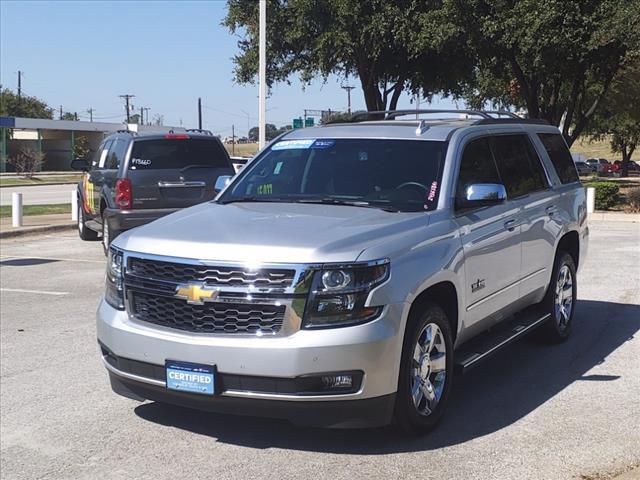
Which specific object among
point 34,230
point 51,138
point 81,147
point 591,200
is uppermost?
point 51,138

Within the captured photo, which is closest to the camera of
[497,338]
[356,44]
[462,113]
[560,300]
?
[497,338]

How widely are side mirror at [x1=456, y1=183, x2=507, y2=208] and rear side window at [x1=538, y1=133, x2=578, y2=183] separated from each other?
2.06m

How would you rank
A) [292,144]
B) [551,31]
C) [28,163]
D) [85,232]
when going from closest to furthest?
[292,144] < [85,232] < [551,31] < [28,163]

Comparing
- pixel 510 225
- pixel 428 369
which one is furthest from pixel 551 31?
pixel 428 369

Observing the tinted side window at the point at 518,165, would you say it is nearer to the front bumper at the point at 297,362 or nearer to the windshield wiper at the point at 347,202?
the windshield wiper at the point at 347,202

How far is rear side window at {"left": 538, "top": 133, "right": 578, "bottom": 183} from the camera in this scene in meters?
7.35

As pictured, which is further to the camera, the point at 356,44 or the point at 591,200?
the point at 356,44

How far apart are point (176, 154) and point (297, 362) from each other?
8.60 m

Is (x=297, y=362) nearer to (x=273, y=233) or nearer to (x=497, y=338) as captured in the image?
(x=273, y=233)

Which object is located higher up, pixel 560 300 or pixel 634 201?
pixel 634 201

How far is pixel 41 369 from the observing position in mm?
6477

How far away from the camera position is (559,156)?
7.60 meters

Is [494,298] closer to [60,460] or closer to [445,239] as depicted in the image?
[445,239]

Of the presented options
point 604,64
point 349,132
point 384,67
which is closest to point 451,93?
point 384,67
